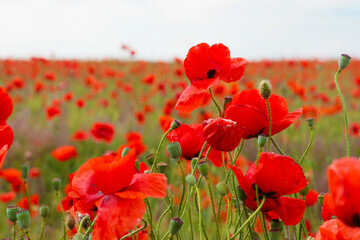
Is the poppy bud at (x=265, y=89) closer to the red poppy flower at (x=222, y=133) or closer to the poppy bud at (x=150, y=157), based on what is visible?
the red poppy flower at (x=222, y=133)

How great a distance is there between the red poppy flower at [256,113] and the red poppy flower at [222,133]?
0.08m

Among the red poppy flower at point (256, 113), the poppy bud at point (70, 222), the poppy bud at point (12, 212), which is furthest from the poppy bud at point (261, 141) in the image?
the poppy bud at point (12, 212)

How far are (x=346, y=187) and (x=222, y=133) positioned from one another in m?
0.31

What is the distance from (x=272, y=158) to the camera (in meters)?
0.68

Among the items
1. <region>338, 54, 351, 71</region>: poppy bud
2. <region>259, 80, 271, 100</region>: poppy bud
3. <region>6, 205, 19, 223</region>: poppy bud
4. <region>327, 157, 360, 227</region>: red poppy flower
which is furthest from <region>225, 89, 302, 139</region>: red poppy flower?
<region>6, 205, 19, 223</region>: poppy bud

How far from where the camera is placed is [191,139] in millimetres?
916

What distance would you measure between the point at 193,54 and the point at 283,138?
150 inches

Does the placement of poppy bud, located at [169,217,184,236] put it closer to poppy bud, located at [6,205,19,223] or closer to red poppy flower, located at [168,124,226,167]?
red poppy flower, located at [168,124,226,167]

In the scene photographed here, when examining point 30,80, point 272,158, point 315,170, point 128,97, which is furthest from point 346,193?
point 30,80

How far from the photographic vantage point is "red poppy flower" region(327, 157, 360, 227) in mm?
401

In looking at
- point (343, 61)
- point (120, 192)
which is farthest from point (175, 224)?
point (343, 61)

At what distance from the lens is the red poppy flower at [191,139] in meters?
0.88

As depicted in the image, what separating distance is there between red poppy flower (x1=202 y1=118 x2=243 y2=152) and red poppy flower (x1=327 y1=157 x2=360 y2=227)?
0.28m

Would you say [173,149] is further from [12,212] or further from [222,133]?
[12,212]
